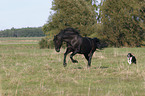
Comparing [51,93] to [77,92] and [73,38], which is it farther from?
[73,38]

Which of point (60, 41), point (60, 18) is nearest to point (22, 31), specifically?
point (60, 18)

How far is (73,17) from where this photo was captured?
41.8 m

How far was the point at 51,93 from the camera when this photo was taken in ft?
24.4

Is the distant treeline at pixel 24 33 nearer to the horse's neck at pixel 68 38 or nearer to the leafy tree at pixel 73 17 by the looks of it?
the leafy tree at pixel 73 17

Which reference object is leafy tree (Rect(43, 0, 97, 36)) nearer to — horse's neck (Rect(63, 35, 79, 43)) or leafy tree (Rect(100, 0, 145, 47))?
leafy tree (Rect(100, 0, 145, 47))

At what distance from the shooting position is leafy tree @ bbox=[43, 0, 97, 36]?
4197 cm

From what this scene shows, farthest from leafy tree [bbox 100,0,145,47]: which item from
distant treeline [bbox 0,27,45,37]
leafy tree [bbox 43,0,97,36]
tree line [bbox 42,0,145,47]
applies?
distant treeline [bbox 0,27,45,37]

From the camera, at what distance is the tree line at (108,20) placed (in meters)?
40.1

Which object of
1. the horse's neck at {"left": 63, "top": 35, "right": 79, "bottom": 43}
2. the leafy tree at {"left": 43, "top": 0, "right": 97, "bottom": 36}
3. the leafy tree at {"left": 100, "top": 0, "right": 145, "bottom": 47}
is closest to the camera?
the horse's neck at {"left": 63, "top": 35, "right": 79, "bottom": 43}

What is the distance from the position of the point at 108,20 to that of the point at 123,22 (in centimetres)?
266

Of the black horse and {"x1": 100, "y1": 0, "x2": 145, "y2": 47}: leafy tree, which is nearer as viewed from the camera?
the black horse

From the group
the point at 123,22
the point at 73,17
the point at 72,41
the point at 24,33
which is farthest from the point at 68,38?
the point at 24,33

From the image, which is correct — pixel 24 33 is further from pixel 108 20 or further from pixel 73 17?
pixel 108 20

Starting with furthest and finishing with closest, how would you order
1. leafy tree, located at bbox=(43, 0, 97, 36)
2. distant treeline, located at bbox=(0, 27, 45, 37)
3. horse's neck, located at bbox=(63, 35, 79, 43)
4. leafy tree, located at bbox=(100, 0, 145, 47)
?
distant treeline, located at bbox=(0, 27, 45, 37), leafy tree, located at bbox=(43, 0, 97, 36), leafy tree, located at bbox=(100, 0, 145, 47), horse's neck, located at bbox=(63, 35, 79, 43)
